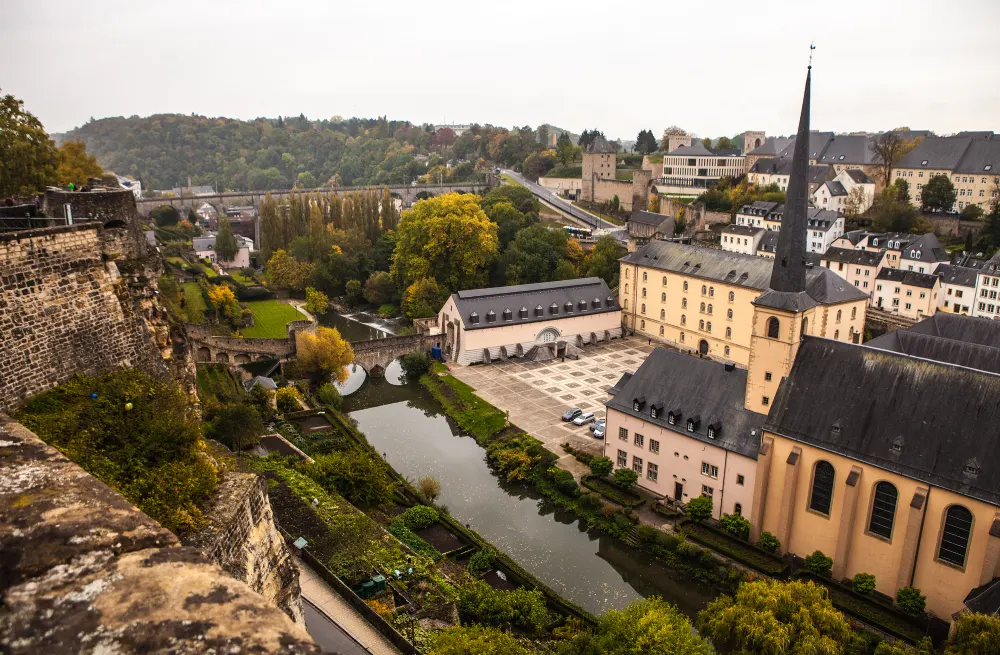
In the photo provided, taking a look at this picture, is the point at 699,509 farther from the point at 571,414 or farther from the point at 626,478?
the point at 571,414

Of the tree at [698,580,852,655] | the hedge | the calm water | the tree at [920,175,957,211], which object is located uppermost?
the tree at [920,175,957,211]

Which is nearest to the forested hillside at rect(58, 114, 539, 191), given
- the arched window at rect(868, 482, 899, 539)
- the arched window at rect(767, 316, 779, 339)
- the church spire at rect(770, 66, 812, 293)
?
the church spire at rect(770, 66, 812, 293)

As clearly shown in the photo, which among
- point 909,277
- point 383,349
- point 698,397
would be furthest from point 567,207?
point 698,397

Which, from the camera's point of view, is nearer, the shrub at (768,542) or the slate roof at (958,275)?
the shrub at (768,542)

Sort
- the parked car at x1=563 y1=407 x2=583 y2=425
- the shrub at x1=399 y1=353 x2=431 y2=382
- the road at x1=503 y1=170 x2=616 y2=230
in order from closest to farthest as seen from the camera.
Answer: the parked car at x1=563 y1=407 x2=583 y2=425
the shrub at x1=399 y1=353 x2=431 y2=382
the road at x1=503 y1=170 x2=616 y2=230

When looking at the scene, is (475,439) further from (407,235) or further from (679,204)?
(679,204)

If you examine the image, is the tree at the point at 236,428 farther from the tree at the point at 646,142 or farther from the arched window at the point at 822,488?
the tree at the point at 646,142

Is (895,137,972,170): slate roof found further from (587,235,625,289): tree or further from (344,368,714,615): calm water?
(344,368,714,615): calm water

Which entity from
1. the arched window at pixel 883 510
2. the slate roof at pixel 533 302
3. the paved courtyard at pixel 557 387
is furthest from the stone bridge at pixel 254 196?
the arched window at pixel 883 510
